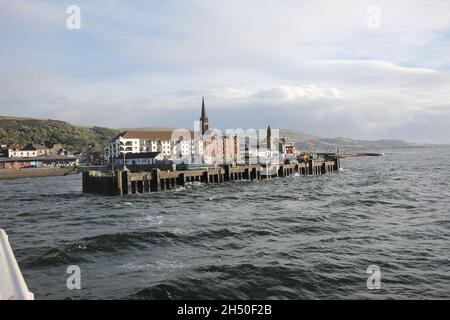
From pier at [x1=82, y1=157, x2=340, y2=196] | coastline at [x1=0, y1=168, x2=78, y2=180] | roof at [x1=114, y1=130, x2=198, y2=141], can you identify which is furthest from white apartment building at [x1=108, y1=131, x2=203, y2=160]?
pier at [x1=82, y1=157, x2=340, y2=196]

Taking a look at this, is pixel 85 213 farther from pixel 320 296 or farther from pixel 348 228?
pixel 320 296

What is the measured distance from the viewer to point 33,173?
10594 cm

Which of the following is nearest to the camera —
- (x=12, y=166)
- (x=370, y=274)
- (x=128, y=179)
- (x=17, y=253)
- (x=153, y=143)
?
(x=370, y=274)

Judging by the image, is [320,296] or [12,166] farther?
[12,166]

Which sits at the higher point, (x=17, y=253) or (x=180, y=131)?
(x=180, y=131)

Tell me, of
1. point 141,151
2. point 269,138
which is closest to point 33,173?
point 141,151

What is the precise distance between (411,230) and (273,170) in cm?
5697

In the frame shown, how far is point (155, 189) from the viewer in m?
57.1

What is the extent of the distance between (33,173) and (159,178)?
63.3m

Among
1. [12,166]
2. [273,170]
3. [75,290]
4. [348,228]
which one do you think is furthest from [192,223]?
[12,166]

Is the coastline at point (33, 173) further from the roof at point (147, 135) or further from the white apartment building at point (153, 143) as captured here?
the roof at point (147, 135)

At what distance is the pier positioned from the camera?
176 ft

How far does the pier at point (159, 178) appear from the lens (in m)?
53.5

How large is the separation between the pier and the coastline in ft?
163
